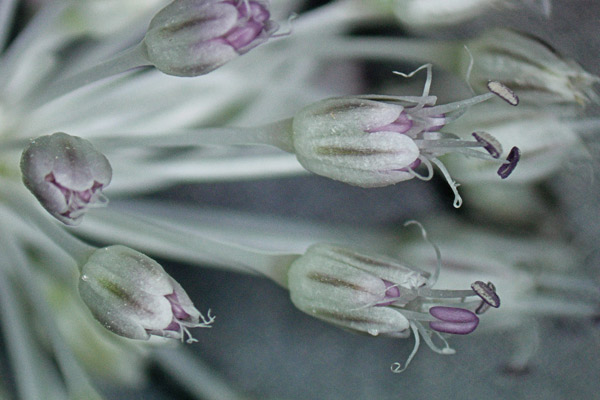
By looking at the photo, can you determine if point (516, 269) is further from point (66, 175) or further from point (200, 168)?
point (66, 175)

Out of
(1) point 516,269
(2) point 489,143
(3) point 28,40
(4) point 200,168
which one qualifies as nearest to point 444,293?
(2) point 489,143

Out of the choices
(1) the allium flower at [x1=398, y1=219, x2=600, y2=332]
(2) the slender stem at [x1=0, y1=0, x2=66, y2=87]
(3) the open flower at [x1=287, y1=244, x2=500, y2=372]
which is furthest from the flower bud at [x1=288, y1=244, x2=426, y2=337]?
(2) the slender stem at [x1=0, y1=0, x2=66, y2=87]

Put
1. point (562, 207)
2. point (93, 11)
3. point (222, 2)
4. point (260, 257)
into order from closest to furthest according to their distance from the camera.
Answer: point (222, 2)
point (260, 257)
point (93, 11)
point (562, 207)

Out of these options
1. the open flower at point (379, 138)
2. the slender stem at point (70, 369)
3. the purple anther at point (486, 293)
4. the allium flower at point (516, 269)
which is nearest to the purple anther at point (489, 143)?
the open flower at point (379, 138)

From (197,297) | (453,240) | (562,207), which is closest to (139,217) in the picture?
(197,297)

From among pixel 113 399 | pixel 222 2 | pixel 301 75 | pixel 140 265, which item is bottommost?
pixel 113 399

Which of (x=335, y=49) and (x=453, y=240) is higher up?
(x=335, y=49)

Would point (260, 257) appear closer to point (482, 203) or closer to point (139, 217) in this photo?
point (139, 217)

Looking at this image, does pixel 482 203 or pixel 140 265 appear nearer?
pixel 140 265

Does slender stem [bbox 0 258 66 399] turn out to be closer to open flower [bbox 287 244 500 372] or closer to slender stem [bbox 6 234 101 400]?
slender stem [bbox 6 234 101 400]
